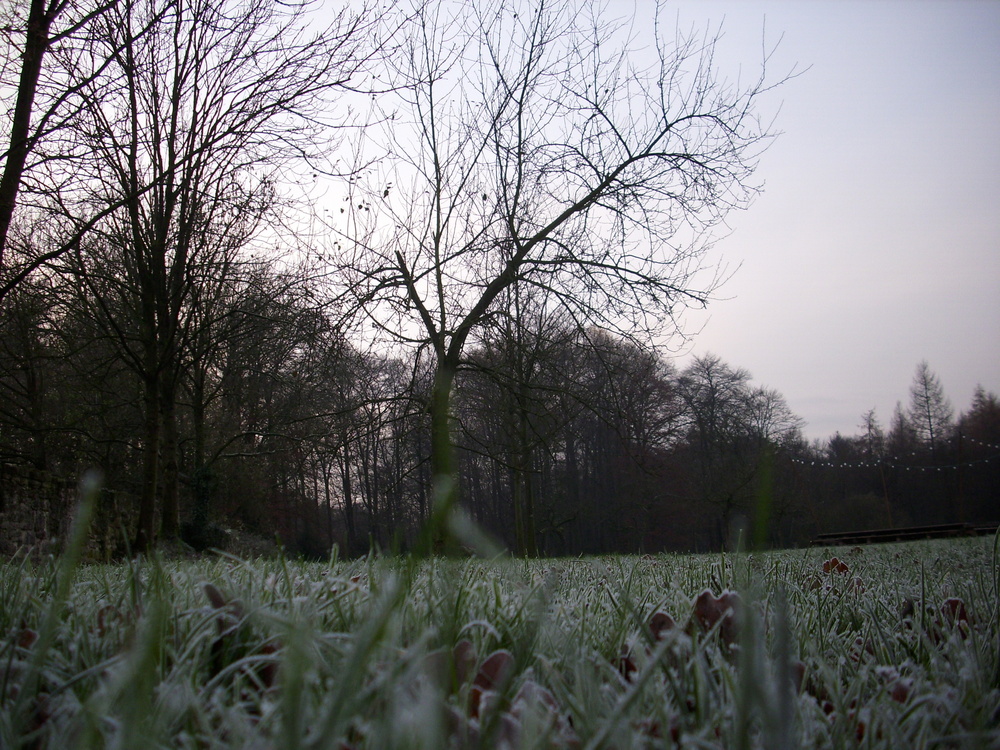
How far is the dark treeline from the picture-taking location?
941 centimetres

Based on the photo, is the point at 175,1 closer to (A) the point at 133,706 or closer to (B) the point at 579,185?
(B) the point at 579,185

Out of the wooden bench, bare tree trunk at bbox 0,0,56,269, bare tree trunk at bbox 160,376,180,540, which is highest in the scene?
bare tree trunk at bbox 0,0,56,269

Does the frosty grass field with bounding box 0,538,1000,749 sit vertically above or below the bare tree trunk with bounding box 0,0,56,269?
below

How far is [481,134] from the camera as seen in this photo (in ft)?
31.1

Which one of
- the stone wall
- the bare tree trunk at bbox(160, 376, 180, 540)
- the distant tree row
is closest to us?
the stone wall

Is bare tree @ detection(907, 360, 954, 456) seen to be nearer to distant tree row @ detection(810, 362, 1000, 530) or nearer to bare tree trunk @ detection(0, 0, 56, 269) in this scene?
distant tree row @ detection(810, 362, 1000, 530)

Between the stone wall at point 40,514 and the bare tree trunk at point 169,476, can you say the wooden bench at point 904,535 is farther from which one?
Answer: the stone wall at point 40,514

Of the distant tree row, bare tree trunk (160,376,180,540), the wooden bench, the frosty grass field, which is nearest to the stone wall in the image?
bare tree trunk (160,376,180,540)

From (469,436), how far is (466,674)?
29.9 feet

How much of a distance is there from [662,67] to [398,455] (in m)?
6.56

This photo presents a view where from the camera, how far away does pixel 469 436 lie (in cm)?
1000

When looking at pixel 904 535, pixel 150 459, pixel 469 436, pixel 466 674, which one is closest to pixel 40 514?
pixel 150 459

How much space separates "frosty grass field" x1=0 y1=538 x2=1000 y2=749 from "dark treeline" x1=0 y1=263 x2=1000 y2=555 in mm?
251

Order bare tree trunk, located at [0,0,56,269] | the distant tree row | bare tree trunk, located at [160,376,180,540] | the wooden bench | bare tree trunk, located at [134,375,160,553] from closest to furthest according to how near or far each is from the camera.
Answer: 1. bare tree trunk, located at [0,0,56,269]
2. bare tree trunk, located at [134,375,160,553]
3. bare tree trunk, located at [160,376,180,540]
4. the wooden bench
5. the distant tree row
